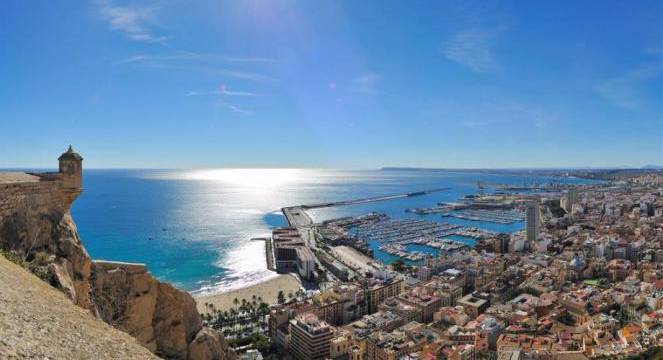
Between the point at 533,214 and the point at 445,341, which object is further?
the point at 533,214

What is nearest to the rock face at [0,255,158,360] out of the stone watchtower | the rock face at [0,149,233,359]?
the rock face at [0,149,233,359]

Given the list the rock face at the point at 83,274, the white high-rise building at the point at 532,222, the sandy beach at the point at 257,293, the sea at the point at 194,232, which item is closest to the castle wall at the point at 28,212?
the rock face at the point at 83,274

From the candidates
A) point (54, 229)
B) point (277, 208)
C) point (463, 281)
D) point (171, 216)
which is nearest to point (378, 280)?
point (463, 281)

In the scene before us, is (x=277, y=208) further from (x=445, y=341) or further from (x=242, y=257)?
(x=445, y=341)

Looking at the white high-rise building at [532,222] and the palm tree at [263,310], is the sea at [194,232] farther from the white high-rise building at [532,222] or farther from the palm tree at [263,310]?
the white high-rise building at [532,222]

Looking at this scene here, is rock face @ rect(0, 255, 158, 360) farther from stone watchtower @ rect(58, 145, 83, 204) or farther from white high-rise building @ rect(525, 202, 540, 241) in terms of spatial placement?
white high-rise building @ rect(525, 202, 540, 241)

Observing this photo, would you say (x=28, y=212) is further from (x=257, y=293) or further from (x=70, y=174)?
(x=257, y=293)

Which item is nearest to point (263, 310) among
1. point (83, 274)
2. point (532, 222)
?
point (83, 274)
